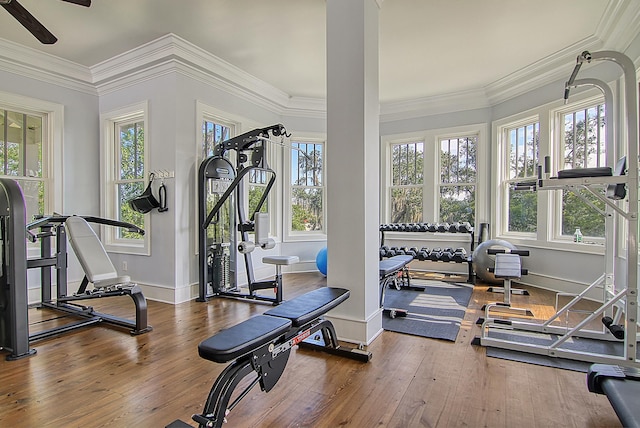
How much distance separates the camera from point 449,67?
465 cm

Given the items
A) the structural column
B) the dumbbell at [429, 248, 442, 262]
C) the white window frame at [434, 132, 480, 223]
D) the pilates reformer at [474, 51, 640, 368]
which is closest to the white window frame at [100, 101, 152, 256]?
the structural column

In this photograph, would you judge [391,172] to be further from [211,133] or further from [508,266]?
[211,133]

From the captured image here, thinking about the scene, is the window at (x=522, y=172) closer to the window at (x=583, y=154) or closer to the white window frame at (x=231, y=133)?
the window at (x=583, y=154)

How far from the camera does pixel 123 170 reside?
15.4 feet

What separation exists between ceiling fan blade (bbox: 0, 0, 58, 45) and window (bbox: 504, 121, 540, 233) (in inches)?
218

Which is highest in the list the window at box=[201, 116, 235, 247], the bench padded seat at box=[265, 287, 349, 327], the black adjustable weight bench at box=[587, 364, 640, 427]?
the window at box=[201, 116, 235, 247]

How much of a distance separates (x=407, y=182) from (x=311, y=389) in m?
4.91

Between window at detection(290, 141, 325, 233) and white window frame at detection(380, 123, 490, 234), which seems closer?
white window frame at detection(380, 123, 490, 234)

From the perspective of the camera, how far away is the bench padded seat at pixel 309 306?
1937 mm

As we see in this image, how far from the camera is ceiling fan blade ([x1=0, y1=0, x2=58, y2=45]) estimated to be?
6.68 ft

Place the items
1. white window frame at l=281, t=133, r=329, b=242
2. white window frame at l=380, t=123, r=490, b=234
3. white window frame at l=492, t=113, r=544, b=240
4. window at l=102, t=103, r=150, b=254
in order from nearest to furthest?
window at l=102, t=103, r=150, b=254, white window frame at l=492, t=113, r=544, b=240, white window frame at l=380, t=123, r=490, b=234, white window frame at l=281, t=133, r=329, b=242

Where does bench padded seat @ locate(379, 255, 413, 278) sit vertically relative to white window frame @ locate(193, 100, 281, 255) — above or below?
below

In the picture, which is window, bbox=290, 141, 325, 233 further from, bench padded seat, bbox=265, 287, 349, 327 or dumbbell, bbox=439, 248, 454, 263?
bench padded seat, bbox=265, 287, 349, 327

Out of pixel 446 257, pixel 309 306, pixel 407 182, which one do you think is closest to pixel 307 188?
pixel 407 182
